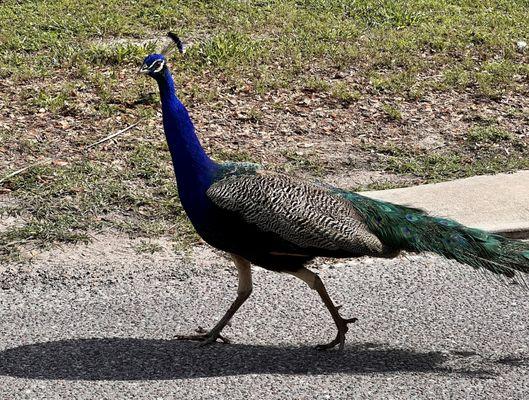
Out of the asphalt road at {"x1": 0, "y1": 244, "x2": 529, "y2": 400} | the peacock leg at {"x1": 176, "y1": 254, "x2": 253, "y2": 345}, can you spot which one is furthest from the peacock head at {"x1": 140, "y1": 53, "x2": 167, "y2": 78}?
the asphalt road at {"x1": 0, "y1": 244, "x2": 529, "y2": 400}

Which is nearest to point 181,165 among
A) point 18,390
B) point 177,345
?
point 177,345

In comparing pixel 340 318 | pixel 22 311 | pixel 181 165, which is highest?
pixel 181 165

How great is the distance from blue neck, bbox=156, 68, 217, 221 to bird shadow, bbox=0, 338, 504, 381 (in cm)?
68

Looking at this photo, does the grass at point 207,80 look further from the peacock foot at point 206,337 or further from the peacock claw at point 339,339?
the peacock claw at point 339,339

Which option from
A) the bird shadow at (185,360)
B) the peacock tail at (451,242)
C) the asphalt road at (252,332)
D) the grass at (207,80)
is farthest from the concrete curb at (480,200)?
the bird shadow at (185,360)

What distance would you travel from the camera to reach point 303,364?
16.4 feet

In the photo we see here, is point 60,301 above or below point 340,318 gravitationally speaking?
below

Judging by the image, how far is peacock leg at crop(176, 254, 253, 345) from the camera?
5.19 metres

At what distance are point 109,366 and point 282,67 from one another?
4888 millimetres

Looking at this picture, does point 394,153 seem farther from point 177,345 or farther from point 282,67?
point 177,345

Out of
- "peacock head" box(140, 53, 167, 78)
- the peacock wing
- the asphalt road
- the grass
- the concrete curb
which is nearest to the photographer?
the asphalt road

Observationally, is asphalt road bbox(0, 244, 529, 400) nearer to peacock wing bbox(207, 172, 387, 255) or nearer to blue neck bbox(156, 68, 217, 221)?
peacock wing bbox(207, 172, 387, 255)

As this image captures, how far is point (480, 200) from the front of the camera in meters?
6.84

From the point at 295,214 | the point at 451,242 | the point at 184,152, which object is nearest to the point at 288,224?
the point at 295,214
